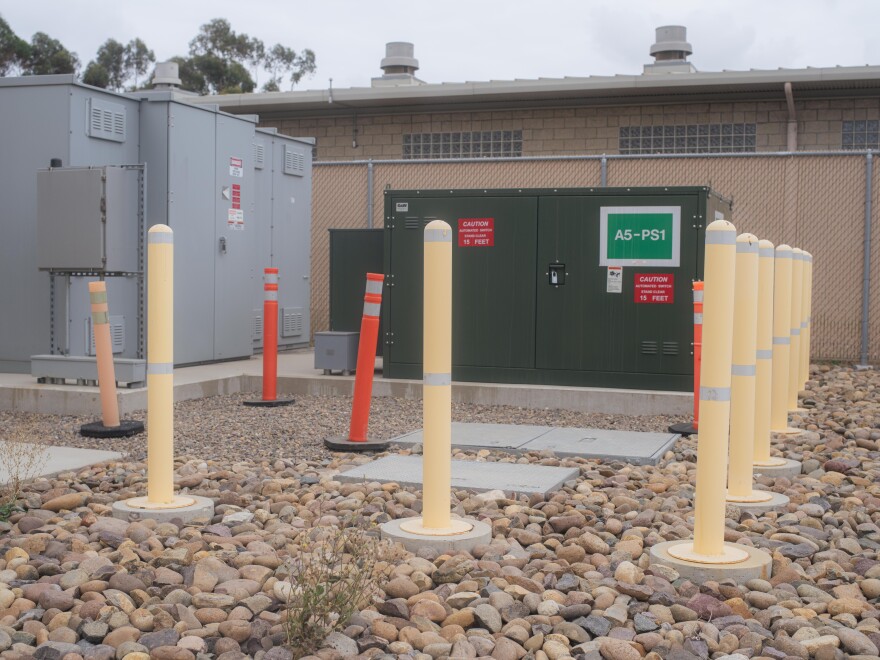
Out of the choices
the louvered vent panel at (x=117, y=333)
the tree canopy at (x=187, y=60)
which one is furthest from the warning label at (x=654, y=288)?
the tree canopy at (x=187, y=60)

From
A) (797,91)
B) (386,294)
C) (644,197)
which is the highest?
(797,91)

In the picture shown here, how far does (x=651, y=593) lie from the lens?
420cm

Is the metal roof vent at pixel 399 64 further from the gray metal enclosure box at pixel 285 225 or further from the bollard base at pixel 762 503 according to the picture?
the bollard base at pixel 762 503

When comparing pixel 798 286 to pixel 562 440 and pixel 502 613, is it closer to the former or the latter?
pixel 562 440

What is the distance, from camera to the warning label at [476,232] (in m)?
10.7

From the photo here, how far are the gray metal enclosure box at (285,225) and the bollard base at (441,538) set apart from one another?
27.1 feet

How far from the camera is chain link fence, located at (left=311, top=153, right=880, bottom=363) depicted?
45.7 feet

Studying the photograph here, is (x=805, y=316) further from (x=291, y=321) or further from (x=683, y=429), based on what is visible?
(x=291, y=321)

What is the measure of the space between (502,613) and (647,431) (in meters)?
5.22

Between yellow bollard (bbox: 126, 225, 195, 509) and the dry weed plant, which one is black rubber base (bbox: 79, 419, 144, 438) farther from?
yellow bollard (bbox: 126, 225, 195, 509)

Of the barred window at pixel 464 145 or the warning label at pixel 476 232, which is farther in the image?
the barred window at pixel 464 145

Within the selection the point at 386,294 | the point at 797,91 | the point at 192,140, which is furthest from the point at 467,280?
the point at 797,91

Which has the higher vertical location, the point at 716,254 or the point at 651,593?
the point at 716,254

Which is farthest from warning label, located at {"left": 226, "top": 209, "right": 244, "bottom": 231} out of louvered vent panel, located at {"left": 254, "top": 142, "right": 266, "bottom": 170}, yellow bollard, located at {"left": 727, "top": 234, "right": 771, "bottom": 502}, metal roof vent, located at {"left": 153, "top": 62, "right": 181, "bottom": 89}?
yellow bollard, located at {"left": 727, "top": 234, "right": 771, "bottom": 502}
